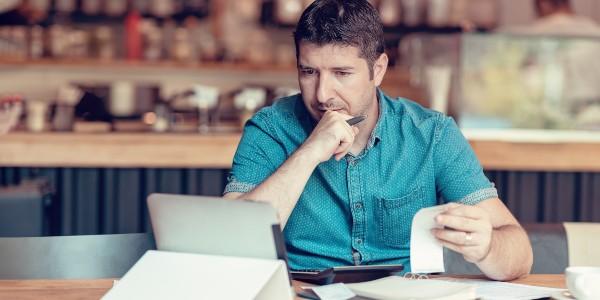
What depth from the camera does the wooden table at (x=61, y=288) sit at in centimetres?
192

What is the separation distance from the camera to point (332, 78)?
7.66 feet

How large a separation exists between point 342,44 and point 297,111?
26cm

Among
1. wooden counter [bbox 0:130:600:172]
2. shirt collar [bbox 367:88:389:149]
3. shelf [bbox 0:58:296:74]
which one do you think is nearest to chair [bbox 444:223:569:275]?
shirt collar [bbox 367:88:389:149]

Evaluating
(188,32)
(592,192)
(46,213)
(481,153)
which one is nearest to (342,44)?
(46,213)

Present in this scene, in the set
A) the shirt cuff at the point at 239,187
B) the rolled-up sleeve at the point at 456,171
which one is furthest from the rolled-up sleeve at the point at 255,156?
the rolled-up sleeve at the point at 456,171

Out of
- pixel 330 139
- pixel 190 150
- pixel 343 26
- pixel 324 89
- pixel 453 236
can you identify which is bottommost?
pixel 190 150

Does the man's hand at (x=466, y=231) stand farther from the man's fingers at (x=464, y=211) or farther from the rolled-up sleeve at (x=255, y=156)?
the rolled-up sleeve at (x=255, y=156)

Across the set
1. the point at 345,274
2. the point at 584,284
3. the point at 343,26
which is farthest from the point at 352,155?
the point at 584,284

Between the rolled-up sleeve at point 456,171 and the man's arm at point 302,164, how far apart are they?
27 cm

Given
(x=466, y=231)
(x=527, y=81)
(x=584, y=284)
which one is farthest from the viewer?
(x=527, y=81)

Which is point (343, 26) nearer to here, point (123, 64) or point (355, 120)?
point (355, 120)

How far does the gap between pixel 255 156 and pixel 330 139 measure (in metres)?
0.29

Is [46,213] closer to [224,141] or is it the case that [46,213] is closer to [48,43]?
[224,141]

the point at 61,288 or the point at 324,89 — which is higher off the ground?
the point at 324,89
